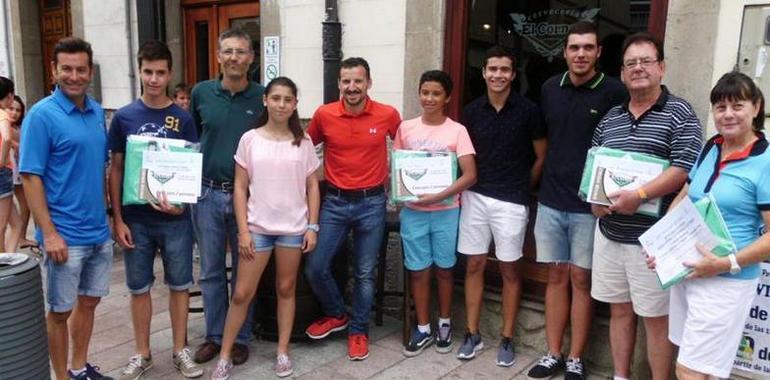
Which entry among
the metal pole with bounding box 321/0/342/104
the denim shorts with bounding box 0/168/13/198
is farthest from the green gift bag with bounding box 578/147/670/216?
the denim shorts with bounding box 0/168/13/198

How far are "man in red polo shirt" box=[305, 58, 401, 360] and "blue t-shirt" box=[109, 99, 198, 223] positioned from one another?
84cm

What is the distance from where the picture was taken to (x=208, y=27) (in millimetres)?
6340

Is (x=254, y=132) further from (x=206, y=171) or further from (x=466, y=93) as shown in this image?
(x=466, y=93)

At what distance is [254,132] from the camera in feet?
10.9

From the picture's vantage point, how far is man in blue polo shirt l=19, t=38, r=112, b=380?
2822 millimetres

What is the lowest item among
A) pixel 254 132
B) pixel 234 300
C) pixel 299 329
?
pixel 299 329

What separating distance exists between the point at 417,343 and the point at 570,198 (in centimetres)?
143

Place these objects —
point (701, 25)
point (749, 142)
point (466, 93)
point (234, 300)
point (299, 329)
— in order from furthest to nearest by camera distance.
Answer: point (466, 93), point (299, 329), point (234, 300), point (701, 25), point (749, 142)

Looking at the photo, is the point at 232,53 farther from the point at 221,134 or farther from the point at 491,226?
the point at 491,226

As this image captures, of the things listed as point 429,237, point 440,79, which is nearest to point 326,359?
point 429,237

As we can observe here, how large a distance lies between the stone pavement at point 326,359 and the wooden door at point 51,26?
5203 millimetres

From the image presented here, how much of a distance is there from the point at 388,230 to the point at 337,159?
754 millimetres

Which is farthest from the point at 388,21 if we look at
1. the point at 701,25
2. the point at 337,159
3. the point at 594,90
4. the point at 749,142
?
the point at 749,142

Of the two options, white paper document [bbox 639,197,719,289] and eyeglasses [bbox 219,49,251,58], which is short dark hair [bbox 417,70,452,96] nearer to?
eyeglasses [bbox 219,49,251,58]
